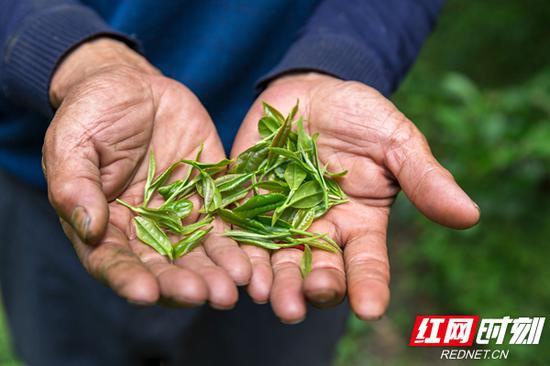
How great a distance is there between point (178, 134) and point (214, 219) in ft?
0.83

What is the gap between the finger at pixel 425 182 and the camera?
1371mm

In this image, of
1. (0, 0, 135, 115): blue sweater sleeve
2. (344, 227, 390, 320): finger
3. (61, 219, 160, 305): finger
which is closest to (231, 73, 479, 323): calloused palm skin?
(344, 227, 390, 320): finger

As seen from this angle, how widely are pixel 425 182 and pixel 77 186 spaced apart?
75cm

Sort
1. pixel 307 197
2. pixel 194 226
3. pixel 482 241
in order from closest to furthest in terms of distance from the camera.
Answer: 1. pixel 194 226
2. pixel 307 197
3. pixel 482 241

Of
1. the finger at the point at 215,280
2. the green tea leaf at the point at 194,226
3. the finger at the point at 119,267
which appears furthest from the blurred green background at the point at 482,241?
the finger at the point at 119,267

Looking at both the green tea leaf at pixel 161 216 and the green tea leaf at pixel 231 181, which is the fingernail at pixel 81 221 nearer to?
the green tea leaf at pixel 161 216

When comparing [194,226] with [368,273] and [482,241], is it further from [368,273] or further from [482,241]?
[482,241]

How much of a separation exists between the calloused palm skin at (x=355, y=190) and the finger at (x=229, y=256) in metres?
0.04

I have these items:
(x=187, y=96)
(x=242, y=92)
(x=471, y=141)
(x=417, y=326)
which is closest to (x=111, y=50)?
(x=187, y=96)

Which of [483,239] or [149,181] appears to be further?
[483,239]

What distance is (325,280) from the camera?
1.27 metres

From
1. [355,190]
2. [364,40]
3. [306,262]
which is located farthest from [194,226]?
[364,40]

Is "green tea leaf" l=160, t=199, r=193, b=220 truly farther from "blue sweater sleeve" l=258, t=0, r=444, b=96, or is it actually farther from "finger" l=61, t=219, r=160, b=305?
"blue sweater sleeve" l=258, t=0, r=444, b=96

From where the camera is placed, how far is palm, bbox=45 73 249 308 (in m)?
1.22
